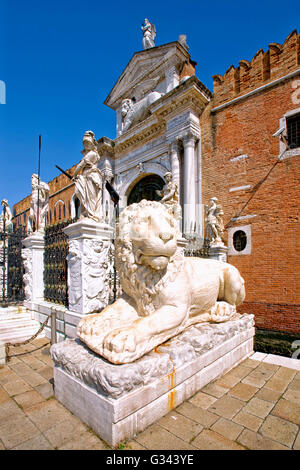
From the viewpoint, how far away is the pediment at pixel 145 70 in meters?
9.82

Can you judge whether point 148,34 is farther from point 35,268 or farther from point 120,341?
point 120,341

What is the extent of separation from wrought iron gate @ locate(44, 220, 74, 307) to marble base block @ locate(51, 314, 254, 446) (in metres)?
2.38

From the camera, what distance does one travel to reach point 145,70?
36.5 feet

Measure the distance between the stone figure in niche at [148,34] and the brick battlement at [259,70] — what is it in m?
5.10

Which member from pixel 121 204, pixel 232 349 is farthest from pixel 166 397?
pixel 121 204

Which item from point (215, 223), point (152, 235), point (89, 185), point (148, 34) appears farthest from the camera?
point (148, 34)

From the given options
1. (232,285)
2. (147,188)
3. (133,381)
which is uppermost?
(147,188)

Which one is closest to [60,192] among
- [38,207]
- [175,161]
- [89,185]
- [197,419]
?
[175,161]

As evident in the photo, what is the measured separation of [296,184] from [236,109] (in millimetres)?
3674

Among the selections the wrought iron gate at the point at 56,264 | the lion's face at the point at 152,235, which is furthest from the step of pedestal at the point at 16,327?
the lion's face at the point at 152,235

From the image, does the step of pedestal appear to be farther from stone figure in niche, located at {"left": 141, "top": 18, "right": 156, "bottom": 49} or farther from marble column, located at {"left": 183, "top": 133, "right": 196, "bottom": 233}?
stone figure in niche, located at {"left": 141, "top": 18, "right": 156, "bottom": 49}

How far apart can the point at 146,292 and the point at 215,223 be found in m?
5.97
